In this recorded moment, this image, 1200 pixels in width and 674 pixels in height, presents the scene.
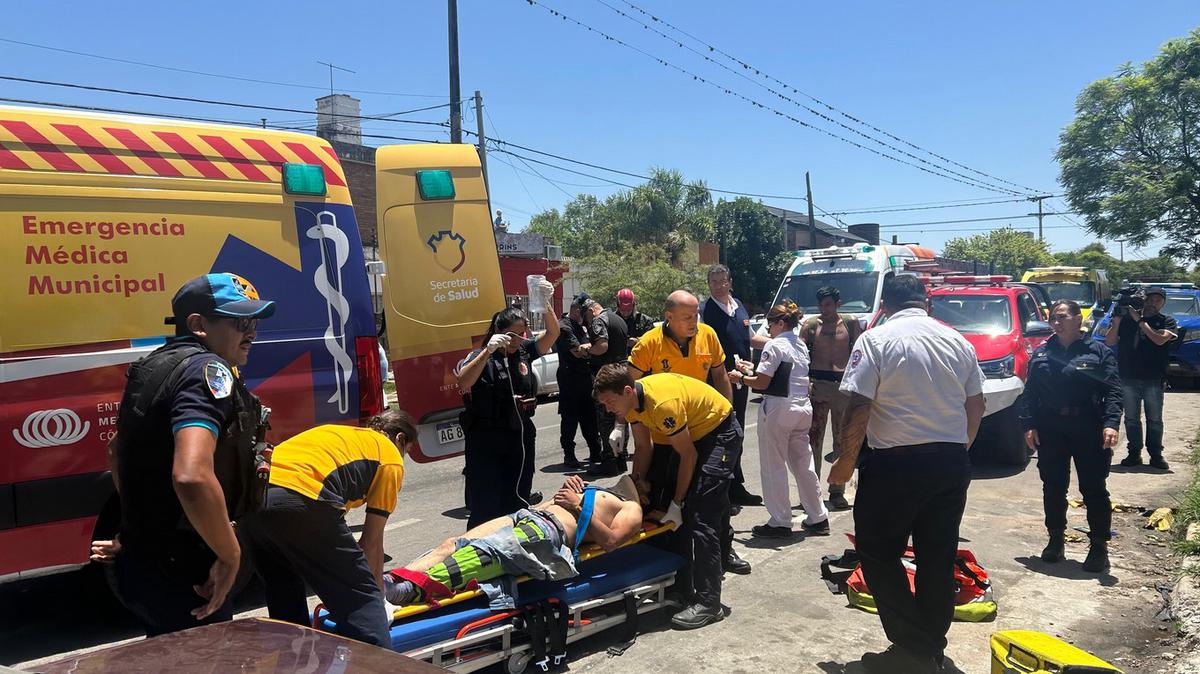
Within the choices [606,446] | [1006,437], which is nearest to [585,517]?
[606,446]

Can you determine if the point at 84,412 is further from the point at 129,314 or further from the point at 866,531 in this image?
the point at 866,531

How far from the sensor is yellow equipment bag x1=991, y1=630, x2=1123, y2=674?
3.27 metres

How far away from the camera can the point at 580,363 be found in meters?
8.63

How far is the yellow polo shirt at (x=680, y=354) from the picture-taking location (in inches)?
216

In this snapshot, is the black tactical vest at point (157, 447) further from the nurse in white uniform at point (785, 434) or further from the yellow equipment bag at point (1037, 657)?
the nurse in white uniform at point (785, 434)

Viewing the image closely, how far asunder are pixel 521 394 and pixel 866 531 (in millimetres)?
2306

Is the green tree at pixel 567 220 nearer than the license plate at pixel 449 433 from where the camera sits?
No

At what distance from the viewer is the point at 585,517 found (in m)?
4.34

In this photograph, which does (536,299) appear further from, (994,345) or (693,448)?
(994,345)

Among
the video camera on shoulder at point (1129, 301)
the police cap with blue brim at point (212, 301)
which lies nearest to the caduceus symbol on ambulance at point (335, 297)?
the police cap with blue brim at point (212, 301)

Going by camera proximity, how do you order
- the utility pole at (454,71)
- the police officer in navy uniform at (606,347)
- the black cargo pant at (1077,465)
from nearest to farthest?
the black cargo pant at (1077,465)
the police officer in navy uniform at (606,347)
the utility pole at (454,71)

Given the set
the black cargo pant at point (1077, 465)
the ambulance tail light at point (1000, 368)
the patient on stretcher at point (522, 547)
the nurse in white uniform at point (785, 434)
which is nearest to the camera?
the patient on stretcher at point (522, 547)

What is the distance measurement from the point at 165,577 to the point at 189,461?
0.52 meters

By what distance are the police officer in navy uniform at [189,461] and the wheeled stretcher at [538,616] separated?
1.01 meters
